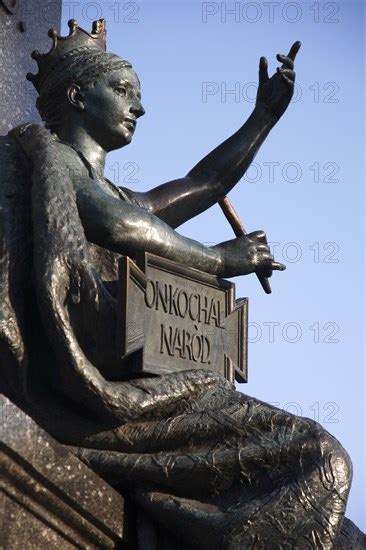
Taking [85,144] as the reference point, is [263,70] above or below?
above

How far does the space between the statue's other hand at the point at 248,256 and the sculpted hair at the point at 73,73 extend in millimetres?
1029

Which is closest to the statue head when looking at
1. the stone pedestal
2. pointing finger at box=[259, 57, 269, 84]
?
pointing finger at box=[259, 57, 269, 84]

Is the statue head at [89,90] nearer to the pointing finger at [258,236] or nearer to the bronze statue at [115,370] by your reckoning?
the bronze statue at [115,370]

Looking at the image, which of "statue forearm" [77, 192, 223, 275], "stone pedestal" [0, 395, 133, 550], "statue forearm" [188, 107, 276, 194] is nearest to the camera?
"stone pedestal" [0, 395, 133, 550]

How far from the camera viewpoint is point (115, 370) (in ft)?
23.0

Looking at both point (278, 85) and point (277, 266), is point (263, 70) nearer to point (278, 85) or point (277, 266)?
point (278, 85)

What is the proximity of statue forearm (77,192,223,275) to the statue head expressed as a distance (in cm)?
61

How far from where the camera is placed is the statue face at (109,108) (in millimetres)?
7844

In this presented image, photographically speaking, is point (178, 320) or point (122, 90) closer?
point (178, 320)

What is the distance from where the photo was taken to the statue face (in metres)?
7.84

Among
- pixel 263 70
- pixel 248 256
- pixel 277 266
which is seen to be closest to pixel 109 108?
pixel 263 70

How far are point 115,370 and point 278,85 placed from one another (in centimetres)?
199

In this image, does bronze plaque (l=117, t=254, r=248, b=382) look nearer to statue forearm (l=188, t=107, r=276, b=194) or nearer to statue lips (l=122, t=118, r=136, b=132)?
statue forearm (l=188, t=107, r=276, b=194)

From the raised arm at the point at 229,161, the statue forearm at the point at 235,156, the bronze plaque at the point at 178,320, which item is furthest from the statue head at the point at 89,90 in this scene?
the bronze plaque at the point at 178,320
